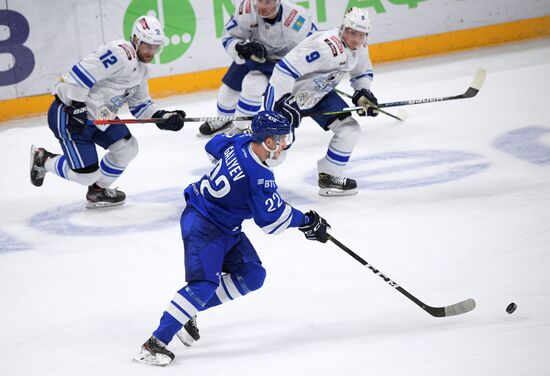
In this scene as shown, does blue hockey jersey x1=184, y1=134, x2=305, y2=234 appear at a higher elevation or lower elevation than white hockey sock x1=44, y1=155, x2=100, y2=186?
higher

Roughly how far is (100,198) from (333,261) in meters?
1.78

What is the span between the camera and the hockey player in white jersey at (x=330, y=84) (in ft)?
16.4

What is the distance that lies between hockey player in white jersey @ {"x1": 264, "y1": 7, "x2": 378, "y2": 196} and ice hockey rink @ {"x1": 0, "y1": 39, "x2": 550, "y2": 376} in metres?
0.21

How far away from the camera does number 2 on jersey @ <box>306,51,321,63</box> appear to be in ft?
16.4

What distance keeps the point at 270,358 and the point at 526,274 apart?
48.4 inches

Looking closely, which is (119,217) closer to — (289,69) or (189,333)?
(289,69)

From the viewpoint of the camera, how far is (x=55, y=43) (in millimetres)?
7465

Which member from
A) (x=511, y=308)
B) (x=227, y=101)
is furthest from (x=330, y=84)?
(x=511, y=308)

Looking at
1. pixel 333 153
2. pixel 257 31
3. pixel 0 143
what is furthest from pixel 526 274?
pixel 0 143

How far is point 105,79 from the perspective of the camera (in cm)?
509

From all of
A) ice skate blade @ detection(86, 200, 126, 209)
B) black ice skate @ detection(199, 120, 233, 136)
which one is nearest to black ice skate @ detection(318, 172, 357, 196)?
ice skate blade @ detection(86, 200, 126, 209)

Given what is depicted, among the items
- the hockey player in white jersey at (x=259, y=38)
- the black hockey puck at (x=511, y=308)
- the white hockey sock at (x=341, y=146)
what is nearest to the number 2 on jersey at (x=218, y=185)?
the black hockey puck at (x=511, y=308)

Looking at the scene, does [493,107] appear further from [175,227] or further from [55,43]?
[55,43]

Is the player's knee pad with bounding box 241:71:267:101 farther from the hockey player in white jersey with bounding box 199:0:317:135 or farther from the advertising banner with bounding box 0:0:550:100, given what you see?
the advertising banner with bounding box 0:0:550:100
